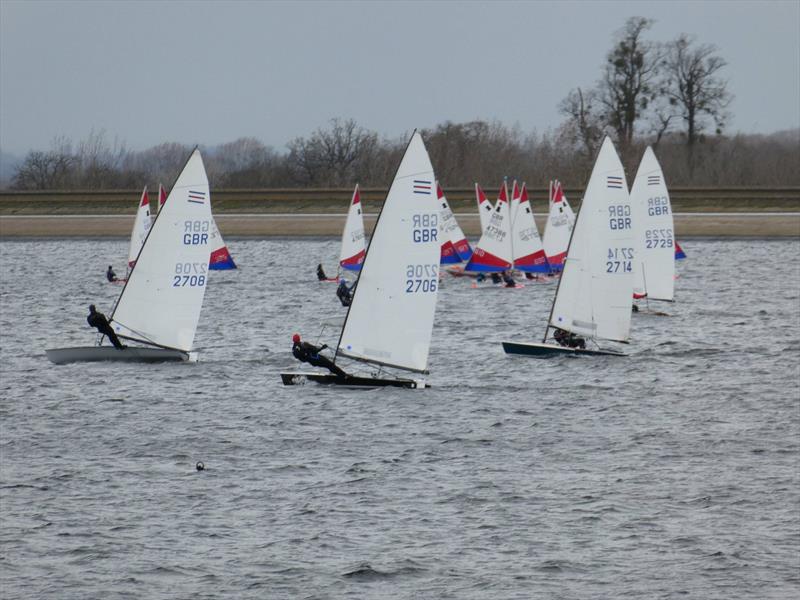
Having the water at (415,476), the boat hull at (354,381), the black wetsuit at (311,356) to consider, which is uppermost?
the black wetsuit at (311,356)

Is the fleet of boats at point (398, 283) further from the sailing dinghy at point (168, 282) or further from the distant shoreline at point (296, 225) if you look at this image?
the distant shoreline at point (296, 225)

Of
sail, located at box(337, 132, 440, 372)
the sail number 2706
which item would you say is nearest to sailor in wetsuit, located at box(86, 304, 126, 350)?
sail, located at box(337, 132, 440, 372)

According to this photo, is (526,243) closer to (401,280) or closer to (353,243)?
(353,243)

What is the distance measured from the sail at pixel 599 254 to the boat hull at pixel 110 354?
33.5 feet

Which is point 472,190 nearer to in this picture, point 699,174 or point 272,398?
point 699,174

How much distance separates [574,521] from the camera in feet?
75.4

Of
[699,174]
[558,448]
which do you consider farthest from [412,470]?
[699,174]

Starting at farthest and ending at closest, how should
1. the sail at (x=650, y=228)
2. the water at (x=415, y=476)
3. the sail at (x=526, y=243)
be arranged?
the sail at (x=526, y=243) < the sail at (x=650, y=228) < the water at (x=415, y=476)

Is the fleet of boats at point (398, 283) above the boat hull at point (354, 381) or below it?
above

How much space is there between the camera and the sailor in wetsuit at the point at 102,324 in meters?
36.3

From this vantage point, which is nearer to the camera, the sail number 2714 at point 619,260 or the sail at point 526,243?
the sail number 2714 at point 619,260

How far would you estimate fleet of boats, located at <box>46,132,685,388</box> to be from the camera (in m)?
32.8

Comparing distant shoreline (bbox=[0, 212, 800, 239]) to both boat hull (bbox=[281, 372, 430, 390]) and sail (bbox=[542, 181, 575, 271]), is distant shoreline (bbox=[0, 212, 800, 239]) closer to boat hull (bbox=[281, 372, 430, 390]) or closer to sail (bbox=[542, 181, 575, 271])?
sail (bbox=[542, 181, 575, 271])

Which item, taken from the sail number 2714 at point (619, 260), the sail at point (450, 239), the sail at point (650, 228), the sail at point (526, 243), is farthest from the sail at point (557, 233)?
the sail number 2714 at point (619, 260)
